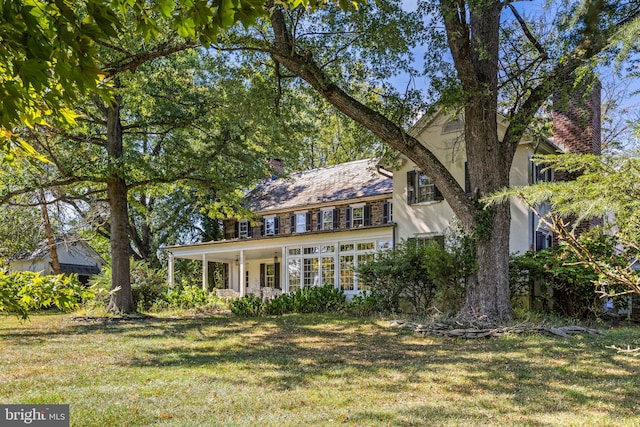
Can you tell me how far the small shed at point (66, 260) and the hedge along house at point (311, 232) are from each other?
969cm

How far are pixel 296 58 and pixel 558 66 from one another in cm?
615

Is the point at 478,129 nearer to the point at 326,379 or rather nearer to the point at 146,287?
the point at 326,379

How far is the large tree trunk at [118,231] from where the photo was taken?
1670 cm

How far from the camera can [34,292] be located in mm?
2387

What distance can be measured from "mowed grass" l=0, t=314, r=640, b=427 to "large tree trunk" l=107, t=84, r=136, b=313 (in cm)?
505

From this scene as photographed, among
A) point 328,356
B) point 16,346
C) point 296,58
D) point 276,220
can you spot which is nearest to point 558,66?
point 296,58

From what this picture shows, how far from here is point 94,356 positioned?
29.3 feet

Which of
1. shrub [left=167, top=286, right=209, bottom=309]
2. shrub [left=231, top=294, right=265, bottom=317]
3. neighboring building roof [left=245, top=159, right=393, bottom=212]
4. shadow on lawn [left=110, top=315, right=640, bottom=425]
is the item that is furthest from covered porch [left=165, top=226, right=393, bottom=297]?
shadow on lawn [left=110, top=315, right=640, bottom=425]

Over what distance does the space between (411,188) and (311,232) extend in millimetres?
4699

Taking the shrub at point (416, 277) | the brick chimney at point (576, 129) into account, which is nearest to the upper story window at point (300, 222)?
the shrub at point (416, 277)

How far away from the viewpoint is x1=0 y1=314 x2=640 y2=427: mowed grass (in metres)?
4.99

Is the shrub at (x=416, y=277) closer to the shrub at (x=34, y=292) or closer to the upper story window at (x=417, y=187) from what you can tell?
the upper story window at (x=417, y=187)

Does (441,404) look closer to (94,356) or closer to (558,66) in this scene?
(94,356)

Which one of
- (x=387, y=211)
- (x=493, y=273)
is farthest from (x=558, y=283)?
(x=387, y=211)
